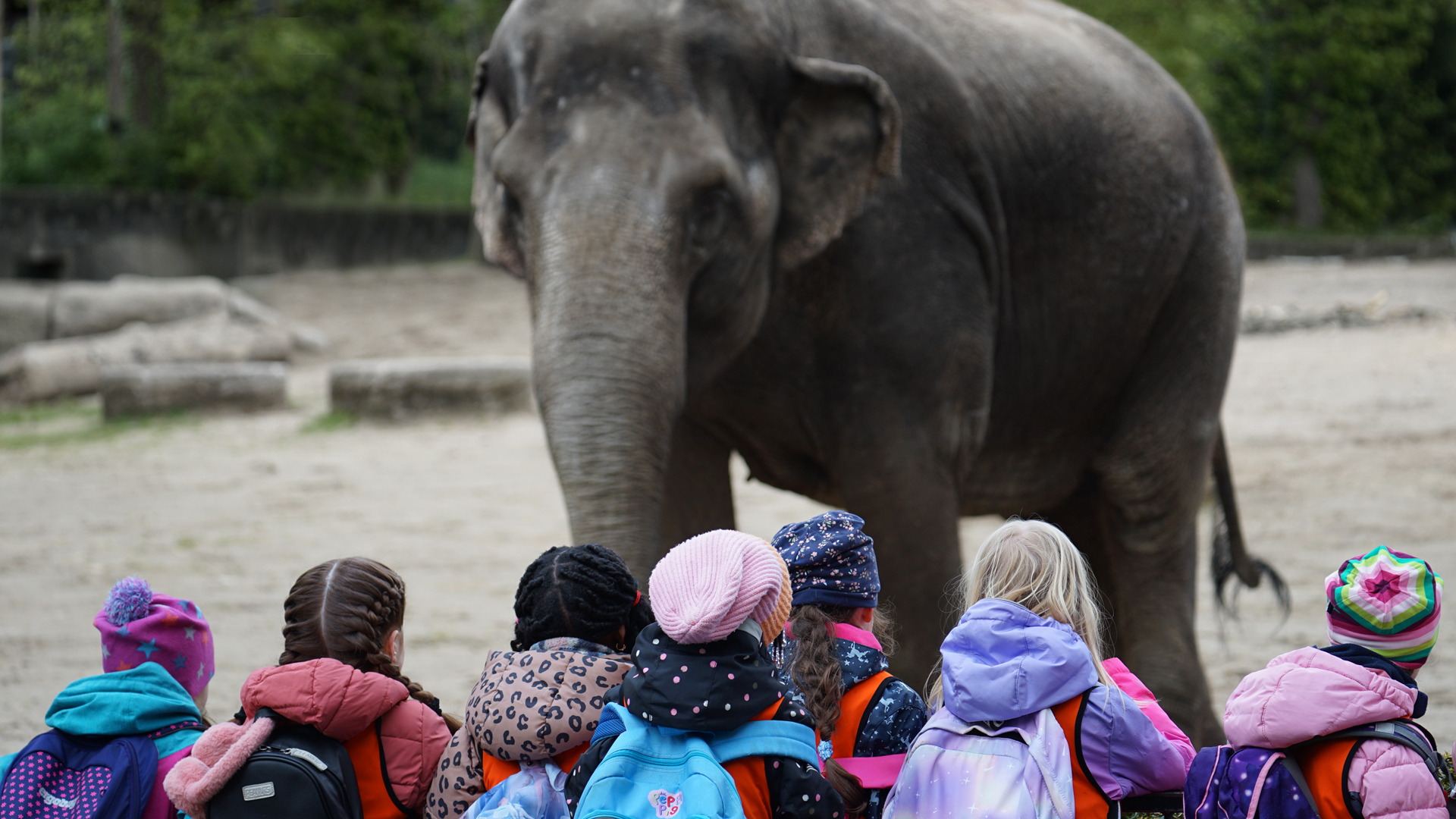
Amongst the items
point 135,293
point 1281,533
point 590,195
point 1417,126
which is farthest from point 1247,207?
point 590,195

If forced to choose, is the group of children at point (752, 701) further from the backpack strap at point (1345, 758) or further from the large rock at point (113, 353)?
the large rock at point (113, 353)

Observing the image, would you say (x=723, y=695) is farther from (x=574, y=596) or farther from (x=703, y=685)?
(x=574, y=596)

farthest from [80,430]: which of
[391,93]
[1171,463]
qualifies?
[391,93]

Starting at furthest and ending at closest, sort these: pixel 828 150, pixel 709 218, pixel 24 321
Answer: pixel 24 321, pixel 828 150, pixel 709 218

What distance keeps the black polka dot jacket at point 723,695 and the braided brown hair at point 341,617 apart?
1.49ft

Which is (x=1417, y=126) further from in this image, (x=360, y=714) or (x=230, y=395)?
(x=360, y=714)

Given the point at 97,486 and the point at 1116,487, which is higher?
the point at 1116,487

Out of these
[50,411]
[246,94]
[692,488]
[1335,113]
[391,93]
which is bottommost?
[391,93]

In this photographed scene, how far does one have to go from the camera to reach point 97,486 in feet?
31.5

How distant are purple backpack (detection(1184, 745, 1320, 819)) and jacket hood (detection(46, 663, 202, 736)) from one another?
1.42 metres

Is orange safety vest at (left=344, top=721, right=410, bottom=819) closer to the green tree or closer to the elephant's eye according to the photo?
the elephant's eye

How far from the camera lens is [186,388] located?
1260cm

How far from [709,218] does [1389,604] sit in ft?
6.04

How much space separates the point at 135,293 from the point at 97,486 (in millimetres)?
6944
